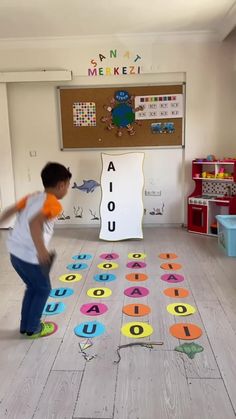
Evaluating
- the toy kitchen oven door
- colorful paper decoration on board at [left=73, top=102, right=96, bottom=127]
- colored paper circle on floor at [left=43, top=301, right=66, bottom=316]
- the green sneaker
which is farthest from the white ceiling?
the green sneaker

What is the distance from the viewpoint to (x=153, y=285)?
9.12 ft

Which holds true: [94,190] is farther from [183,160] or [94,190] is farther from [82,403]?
[82,403]

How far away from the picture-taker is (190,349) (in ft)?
6.31

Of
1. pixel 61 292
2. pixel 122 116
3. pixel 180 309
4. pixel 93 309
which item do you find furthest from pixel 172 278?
pixel 122 116

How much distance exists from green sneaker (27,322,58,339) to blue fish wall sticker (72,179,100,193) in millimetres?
2449

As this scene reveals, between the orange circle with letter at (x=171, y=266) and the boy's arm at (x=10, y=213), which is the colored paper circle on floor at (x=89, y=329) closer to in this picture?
the boy's arm at (x=10, y=213)

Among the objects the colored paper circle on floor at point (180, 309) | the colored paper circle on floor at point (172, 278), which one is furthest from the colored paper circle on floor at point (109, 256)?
the colored paper circle on floor at point (180, 309)

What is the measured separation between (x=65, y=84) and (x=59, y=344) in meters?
3.19

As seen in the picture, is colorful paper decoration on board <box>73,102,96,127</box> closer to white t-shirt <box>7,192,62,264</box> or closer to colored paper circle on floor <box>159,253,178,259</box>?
colored paper circle on floor <box>159,253,178,259</box>

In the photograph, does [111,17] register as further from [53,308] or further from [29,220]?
[53,308]

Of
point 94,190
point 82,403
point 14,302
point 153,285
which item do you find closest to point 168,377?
point 82,403

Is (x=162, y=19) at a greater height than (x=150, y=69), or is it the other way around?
(x=162, y=19)

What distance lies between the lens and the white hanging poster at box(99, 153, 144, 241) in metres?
4.00

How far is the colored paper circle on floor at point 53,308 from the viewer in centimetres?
238
